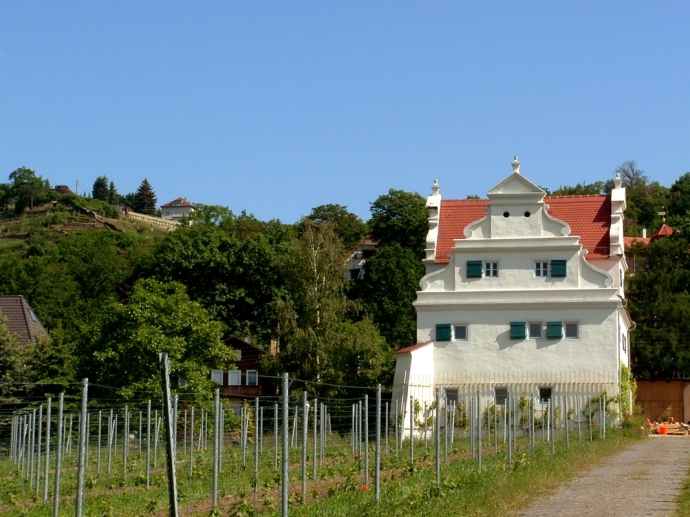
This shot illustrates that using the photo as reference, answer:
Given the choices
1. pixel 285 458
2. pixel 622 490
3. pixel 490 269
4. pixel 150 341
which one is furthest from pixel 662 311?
pixel 285 458

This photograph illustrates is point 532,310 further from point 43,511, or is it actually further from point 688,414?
point 43,511

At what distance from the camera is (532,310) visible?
53.9 m

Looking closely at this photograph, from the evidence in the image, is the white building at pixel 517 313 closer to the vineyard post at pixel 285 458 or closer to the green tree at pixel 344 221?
the vineyard post at pixel 285 458

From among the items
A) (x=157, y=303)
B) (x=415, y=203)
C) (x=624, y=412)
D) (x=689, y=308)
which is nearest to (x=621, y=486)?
(x=624, y=412)

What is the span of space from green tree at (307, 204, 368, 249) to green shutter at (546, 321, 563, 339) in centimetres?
5381

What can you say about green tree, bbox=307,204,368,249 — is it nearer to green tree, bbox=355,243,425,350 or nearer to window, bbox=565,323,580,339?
green tree, bbox=355,243,425,350

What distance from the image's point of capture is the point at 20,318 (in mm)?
70062

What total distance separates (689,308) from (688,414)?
51.3ft

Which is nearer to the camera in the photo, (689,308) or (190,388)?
(190,388)

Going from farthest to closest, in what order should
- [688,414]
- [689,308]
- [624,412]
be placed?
[689,308] < [688,414] < [624,412]

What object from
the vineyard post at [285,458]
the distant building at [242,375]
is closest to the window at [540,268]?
the distant building at [242,375]

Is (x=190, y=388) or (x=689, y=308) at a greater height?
(x=689, y=308)

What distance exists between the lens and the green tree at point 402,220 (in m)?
87.6

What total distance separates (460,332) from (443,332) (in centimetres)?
77
